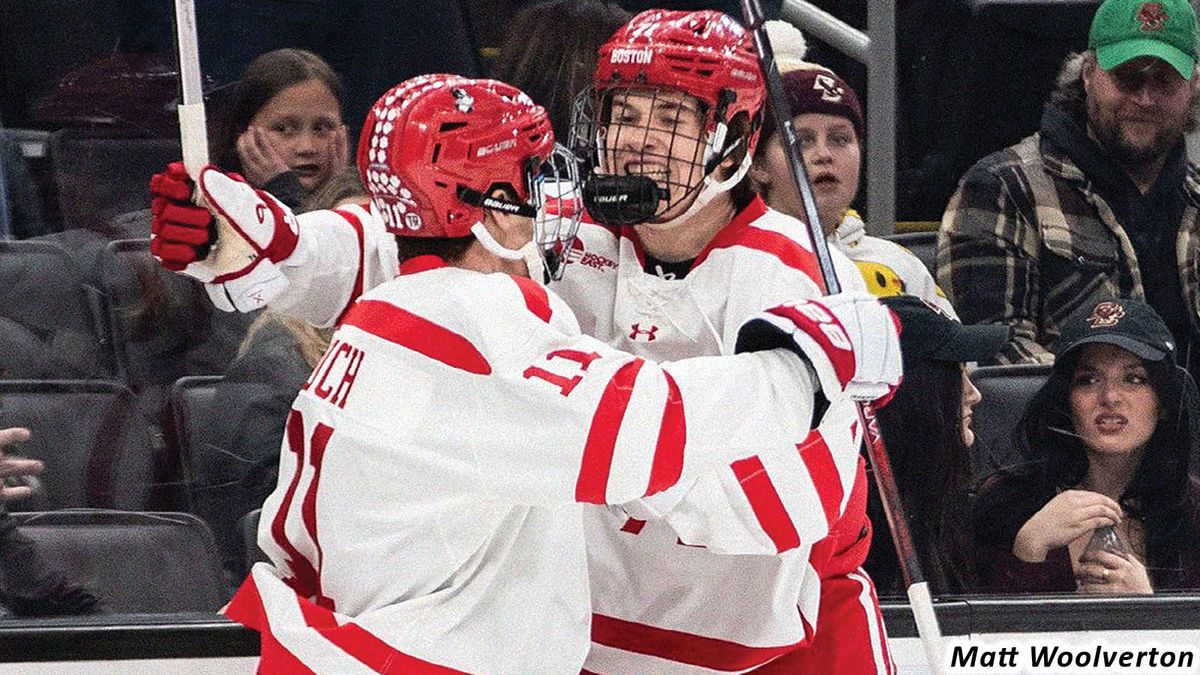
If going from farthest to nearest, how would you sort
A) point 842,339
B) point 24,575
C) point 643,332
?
point 24,575 < point 643,332 < point 842,339

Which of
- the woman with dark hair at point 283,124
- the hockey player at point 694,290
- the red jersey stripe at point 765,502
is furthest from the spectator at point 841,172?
the red jersey stripe at point 765,502

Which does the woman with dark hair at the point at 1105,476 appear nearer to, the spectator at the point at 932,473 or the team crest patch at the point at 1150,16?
the spectator at the point at 932,473

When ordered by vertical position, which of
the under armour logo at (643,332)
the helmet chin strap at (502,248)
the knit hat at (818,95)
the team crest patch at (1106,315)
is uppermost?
the helmet chin strap at (502,248)

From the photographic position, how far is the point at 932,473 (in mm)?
2639

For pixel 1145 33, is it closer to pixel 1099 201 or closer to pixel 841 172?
pixel 1099 201

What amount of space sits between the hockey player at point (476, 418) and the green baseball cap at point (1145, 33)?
3.89 feet

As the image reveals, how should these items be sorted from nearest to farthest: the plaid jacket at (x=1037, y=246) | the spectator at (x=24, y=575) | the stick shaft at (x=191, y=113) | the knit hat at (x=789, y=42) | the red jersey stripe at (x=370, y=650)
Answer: the red jersey stripe at (x=370, y=650), the stick shaft at (x=191, y=113), the spectator at (x=24, y=575), the plaid jacket at (x=1037, y=246), the knit hat at (x=789, y=42)

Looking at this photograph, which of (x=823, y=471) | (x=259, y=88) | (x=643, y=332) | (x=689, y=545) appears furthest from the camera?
(x=259, y=88)

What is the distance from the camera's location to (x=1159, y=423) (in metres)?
2.67

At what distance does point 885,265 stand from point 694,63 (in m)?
0.69

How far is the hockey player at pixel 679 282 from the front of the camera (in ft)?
6.66

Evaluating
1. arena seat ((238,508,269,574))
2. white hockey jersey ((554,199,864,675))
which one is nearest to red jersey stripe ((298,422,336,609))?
white hockey jersey ((554,199,864,675))

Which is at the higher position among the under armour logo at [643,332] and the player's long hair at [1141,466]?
the under armour logo at [643,332]

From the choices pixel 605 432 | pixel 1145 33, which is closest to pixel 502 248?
pixel 605 432
